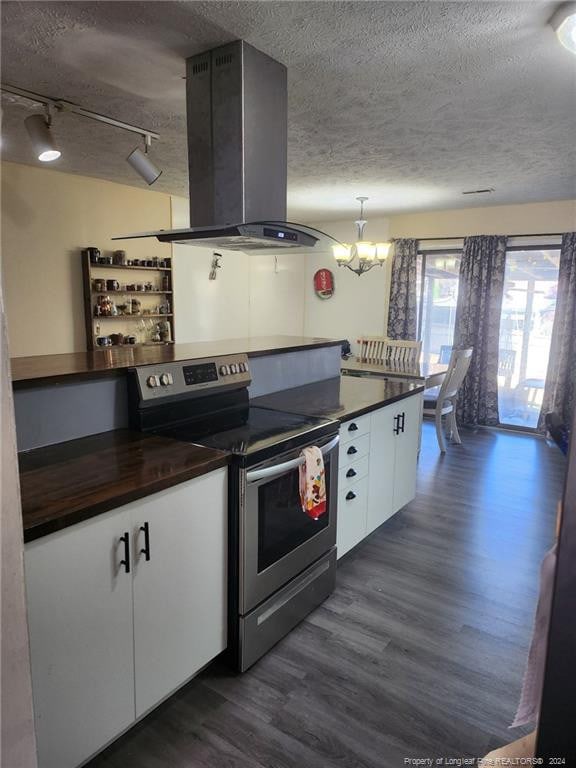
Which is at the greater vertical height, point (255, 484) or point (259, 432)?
point (259, 432)

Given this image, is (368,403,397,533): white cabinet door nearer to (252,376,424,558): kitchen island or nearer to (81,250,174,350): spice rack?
(252,376,424,558): kitchen island

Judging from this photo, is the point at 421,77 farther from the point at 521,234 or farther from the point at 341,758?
the point at 521,234

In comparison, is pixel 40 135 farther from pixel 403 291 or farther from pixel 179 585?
pixel 403 291

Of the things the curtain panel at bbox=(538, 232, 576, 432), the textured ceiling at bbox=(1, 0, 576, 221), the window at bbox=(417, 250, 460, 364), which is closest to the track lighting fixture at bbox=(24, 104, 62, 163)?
the textured ceiling at bbox=(1, 0, 576, 221)


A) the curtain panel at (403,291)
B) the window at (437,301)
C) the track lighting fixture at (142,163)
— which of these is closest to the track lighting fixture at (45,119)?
the track lighting fixture at (142,163)

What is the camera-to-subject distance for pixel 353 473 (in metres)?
2.54

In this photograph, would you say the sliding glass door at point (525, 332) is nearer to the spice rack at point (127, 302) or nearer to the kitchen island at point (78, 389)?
the spice rack at point (127, 302)

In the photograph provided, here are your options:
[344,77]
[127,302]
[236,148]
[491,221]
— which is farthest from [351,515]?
[491,221]

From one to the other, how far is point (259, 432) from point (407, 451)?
146cm

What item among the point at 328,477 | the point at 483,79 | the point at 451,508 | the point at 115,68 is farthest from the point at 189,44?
the point at 451,508

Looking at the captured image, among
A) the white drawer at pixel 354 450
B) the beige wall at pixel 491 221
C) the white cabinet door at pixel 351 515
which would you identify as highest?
the beige wall at pixel 491 221

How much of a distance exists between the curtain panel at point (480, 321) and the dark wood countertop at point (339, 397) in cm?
261

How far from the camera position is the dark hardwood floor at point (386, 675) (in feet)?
5.21

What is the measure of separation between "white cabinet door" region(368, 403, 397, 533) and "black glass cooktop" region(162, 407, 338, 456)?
56 cm
